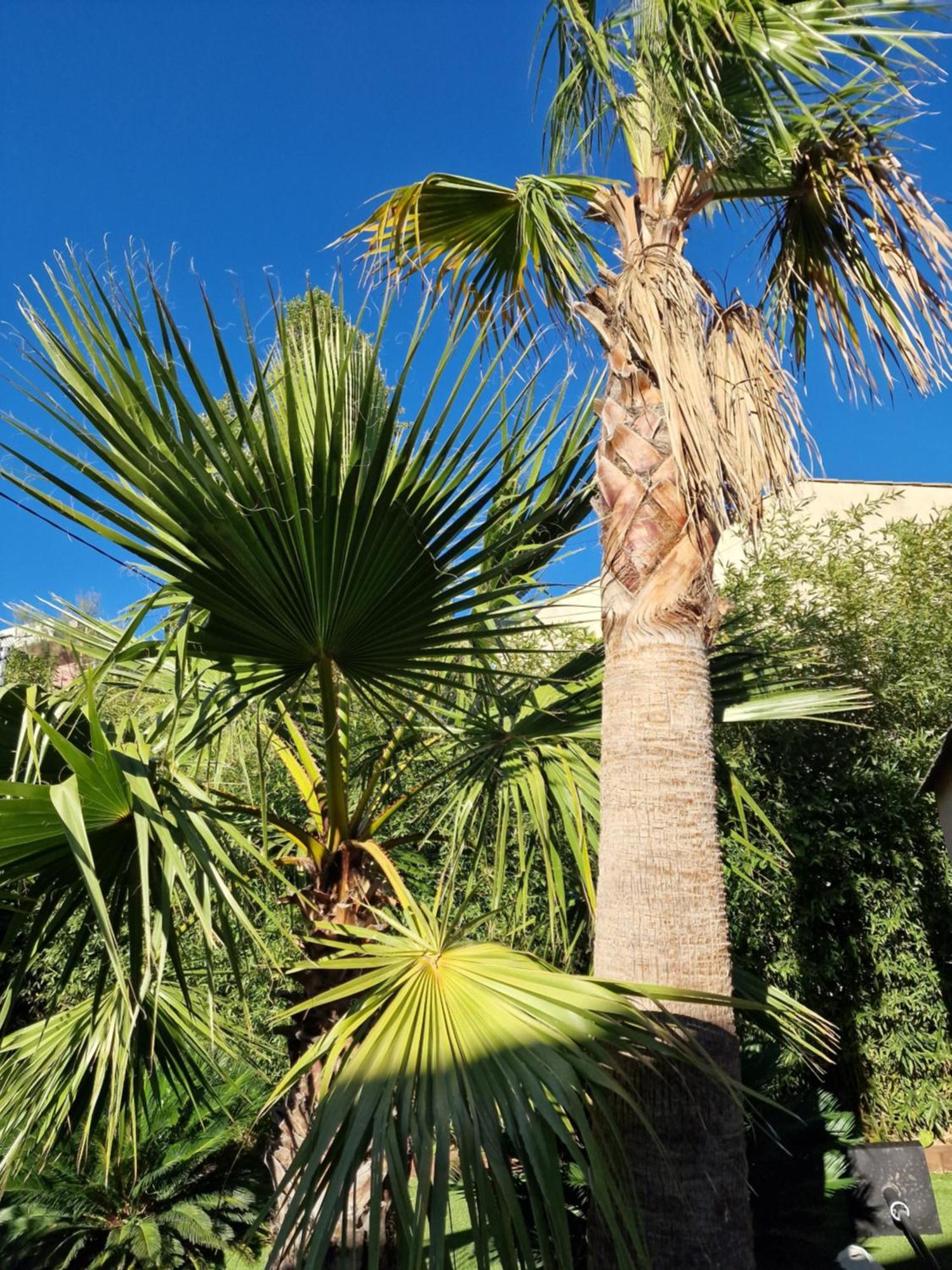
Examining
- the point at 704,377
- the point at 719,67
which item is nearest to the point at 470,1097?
the point at 704,377

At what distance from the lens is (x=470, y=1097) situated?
1.89 m

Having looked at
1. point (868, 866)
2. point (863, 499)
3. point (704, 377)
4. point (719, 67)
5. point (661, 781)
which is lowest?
point (661, 781)

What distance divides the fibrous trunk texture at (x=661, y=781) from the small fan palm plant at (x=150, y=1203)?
3.89m

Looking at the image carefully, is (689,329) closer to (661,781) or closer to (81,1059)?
(661,781)

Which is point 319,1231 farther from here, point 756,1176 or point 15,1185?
point 15,1185

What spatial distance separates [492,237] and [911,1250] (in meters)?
5.92

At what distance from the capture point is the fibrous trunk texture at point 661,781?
2414mm

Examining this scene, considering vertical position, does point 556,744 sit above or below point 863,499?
below

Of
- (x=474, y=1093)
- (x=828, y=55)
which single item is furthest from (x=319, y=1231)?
(x=828, y=55)

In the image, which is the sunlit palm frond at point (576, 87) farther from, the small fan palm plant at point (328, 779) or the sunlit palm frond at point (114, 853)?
the sunlit palm frond at point (114, 853)

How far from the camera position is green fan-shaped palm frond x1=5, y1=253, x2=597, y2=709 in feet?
7.55

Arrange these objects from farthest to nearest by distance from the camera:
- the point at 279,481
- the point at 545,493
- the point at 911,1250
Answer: the point at 911,1250 → the point at 545,493 → the point at 279,481

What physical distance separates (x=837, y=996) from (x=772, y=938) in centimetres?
59

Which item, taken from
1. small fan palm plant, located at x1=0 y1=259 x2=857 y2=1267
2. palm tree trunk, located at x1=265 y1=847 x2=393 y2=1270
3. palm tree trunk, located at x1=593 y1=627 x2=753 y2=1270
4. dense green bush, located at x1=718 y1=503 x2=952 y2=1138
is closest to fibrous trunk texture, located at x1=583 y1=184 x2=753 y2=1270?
palm tree trunk, located at x1=593 y1=627 x2=753 y2=1270
